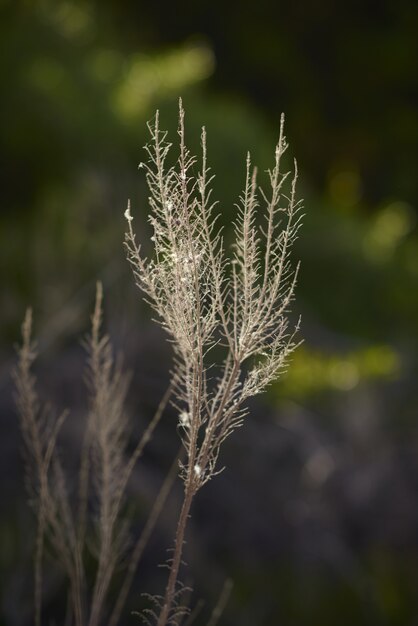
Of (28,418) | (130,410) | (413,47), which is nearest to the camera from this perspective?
(28,418)

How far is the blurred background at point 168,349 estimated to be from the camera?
4730 millimetres

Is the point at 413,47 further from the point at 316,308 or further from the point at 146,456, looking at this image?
the point at 146,456

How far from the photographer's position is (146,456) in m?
5.18

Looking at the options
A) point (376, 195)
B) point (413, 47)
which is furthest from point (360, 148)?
point (413, 47)

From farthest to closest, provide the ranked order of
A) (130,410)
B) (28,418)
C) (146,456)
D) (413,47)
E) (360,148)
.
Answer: (360,148)
(413,47)
(146,456)
(130,410)
(28,418)

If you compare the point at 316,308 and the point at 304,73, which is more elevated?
the point at 304,73

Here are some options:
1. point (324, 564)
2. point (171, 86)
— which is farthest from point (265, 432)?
point (171, 86)

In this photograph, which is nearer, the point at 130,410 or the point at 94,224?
the point at 130,410

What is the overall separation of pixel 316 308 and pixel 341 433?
3.04ft

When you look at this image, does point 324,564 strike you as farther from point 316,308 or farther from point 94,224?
point 94,224

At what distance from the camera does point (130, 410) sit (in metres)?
4.26

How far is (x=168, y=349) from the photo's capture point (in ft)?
16.9

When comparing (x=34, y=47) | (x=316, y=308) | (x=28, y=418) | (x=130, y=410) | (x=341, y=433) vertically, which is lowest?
(x=28, y=418)

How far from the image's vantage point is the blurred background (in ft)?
15.5
